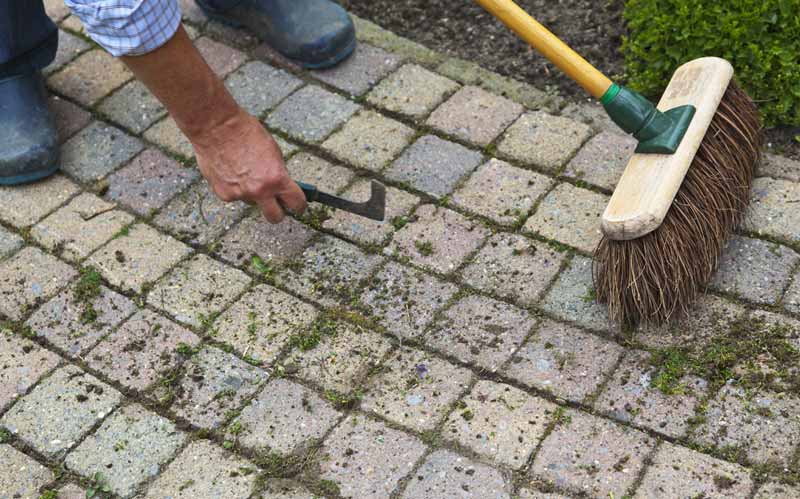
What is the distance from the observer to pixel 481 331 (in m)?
2.80

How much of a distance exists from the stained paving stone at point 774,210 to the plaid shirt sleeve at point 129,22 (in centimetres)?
180

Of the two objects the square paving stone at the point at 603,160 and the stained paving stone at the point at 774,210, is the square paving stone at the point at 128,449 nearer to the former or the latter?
the square paving stone at the point at 603,160

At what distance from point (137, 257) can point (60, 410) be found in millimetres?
592

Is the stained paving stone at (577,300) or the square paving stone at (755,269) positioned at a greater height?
the square paving stone at (755,269)

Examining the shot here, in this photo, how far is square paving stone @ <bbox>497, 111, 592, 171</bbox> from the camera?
10.9ft

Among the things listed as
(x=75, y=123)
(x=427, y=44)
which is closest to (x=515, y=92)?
(x=427, y=44)

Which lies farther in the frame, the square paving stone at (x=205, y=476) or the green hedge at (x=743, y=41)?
the green hedge at (x=743, y=41)

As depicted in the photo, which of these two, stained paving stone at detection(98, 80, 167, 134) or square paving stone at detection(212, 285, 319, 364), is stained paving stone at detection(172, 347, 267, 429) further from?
stained paving stone at detection(98, 80, 167, 134)

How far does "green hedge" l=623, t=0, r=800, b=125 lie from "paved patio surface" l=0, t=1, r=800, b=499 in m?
0.26

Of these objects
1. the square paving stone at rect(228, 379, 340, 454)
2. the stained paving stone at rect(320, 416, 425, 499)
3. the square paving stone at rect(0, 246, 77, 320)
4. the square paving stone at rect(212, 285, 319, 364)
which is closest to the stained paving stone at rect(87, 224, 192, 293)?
the square paving stone at rect(0, 246, 77, 320)

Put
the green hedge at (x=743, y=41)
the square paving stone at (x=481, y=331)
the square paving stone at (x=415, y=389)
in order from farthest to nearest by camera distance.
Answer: the green hedge at (x=743, y=41)
the square paving stone at (x=481, y=331)
the square paving stone at (x=415, y=389)

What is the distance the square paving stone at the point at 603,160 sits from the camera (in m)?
3.22

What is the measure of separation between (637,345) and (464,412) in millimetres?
531

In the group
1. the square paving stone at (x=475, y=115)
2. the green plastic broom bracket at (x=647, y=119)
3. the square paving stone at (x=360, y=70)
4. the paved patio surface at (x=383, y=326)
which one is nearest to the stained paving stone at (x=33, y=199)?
the paved patio surface at (x=383, y=326)
